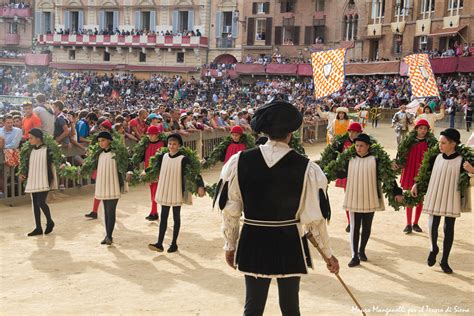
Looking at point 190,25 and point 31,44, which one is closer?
point 190,25

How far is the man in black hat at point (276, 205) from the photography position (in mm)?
4773

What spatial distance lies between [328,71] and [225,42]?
38.0 m

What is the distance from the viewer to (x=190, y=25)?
57.3 m

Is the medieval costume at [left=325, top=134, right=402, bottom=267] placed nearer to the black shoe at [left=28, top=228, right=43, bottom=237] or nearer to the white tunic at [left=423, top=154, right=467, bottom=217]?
the white tunic at [left=423, top=154, right=467, bottom=217]

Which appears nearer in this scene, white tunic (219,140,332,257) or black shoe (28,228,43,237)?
white tunic (219,140,332,257)

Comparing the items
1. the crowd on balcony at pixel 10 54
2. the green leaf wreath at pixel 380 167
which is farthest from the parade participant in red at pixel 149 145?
the crowd on balcony at pixel 10 54

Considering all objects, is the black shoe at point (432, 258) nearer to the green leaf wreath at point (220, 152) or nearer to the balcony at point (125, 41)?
the green leaf wreath at point (220, 152)

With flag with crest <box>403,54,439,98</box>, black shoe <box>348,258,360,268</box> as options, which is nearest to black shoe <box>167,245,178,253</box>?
black shoe <box>348,258,360,268</box>

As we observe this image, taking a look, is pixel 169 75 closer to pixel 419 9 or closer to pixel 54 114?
pixel 419 9

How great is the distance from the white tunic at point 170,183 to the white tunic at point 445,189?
11.2ft

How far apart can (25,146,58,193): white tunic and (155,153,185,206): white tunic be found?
2007mm

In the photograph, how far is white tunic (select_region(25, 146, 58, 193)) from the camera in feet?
32.0

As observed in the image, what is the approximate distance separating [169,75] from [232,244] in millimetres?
52838

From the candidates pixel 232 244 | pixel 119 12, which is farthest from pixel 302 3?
pixel 232 244
